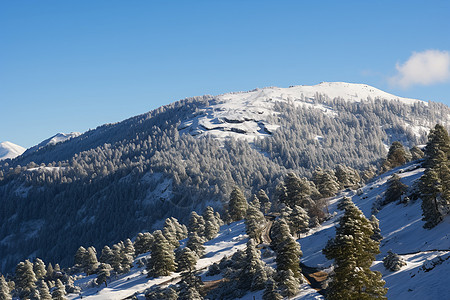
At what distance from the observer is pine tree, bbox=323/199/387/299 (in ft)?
95.7

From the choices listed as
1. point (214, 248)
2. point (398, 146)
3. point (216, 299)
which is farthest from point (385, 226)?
point (398, 146)

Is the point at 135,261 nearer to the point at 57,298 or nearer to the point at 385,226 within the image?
the point at 57,298

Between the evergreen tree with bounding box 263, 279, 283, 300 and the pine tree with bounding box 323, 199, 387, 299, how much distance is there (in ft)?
51.6

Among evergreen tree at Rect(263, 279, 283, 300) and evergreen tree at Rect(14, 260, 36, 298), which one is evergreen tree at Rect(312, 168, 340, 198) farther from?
evergreen tree at Rect(14, 260, 36, 298)

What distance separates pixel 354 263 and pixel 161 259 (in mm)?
51146

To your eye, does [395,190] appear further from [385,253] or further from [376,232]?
[385,253]

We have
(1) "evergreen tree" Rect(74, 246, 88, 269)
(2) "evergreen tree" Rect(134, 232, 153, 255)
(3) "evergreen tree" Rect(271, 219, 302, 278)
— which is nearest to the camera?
(3) "evergreen tree" Rect(271, 219, 302, 278)

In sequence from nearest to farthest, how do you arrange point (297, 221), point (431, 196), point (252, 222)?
1. point (431, 196)
2. point (297, 221)
3. point (252, 222)

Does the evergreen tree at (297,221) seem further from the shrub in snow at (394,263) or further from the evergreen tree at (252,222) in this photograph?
the shrub in snow at (394,263)

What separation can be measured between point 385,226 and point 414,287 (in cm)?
3203

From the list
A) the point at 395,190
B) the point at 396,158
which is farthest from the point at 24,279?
the point at 396,158

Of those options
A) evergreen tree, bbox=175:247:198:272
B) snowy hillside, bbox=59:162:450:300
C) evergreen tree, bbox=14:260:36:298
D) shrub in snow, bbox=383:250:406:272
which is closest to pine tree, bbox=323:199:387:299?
snowy hillside, bbox=59:162:450:300

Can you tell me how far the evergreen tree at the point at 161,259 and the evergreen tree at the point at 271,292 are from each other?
3146 cm

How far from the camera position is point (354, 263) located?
29.4 m
